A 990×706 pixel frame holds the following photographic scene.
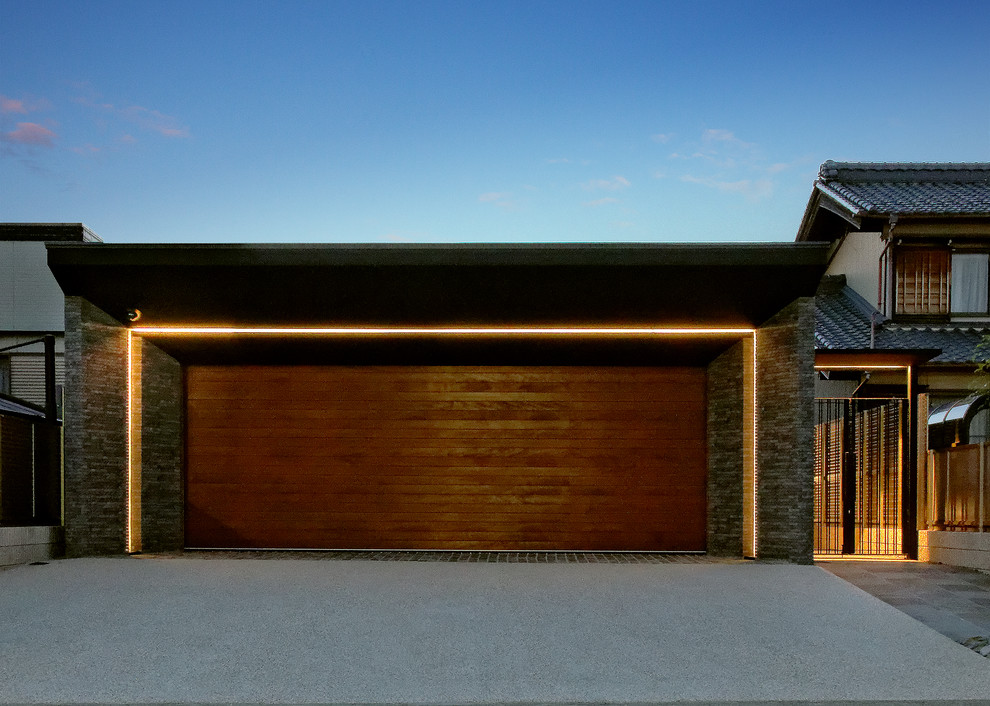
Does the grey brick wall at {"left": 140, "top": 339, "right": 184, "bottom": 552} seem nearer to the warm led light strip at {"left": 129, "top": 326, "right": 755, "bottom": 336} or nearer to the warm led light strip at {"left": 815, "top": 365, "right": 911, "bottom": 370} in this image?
the warm led light strip at {"left": 129, "top": 326, "right": 755, "bottom": 336}

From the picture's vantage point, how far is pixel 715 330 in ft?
29.6

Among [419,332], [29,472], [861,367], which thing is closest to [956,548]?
[861,367]

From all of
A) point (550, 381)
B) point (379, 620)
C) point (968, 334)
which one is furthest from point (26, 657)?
point (968, 334)

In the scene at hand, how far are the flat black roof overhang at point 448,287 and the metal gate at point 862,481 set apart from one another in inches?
89.3

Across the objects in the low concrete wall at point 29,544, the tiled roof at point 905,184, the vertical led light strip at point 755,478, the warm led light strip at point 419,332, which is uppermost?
the tiled roof at point 905,184

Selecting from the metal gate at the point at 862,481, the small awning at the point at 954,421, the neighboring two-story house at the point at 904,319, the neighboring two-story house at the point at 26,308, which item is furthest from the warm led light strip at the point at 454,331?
the neighboring two-story house at the point at 26,308

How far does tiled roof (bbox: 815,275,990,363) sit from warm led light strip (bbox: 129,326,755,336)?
165 inches

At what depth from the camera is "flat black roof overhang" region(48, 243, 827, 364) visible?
8188 millimetres

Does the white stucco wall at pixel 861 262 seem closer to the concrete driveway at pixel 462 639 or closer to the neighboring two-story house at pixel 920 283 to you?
the neighboring two-story house at pixel 920 283

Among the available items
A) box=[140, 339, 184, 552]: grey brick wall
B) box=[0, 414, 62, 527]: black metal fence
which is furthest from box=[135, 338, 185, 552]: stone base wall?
box=[0, 414, 62, 527]: black metal fence

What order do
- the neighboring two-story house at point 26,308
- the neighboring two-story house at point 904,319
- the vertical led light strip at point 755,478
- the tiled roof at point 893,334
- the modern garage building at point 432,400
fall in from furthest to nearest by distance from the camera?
the neighboring two-story house at point 26,308, the tiled roof at point 893,334, the neighboring two-story house at point 904,319, the vertical led light strip at point 755,478, the modern garage building at point 432,400

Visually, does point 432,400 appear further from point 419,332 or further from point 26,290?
point 26,290

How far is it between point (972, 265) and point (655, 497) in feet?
27.7

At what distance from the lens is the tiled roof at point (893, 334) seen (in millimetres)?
12219
